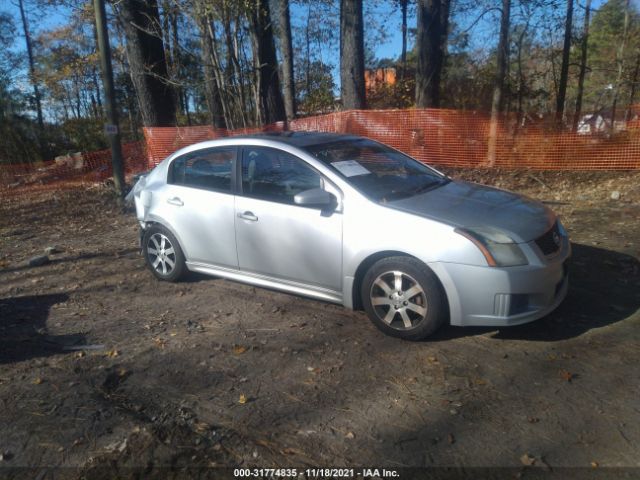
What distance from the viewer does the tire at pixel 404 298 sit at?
3.74 m

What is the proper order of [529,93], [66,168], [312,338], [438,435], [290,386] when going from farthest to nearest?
1. [529,93]
2. [66,168]
3. [312,338]
4. [290,386]
5. [438,435]

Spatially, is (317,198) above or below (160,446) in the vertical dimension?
above

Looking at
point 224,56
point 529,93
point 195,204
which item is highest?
point 224,56

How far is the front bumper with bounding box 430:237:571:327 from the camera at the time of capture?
356 centimetres

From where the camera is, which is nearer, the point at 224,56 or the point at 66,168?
the point at 224,56

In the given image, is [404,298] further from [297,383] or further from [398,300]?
[297,383]

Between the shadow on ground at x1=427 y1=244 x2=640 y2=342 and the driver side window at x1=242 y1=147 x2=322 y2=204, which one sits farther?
the driver side window at x1=242 y1=147 x2=322 y2=204

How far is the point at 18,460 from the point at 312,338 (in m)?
2.12

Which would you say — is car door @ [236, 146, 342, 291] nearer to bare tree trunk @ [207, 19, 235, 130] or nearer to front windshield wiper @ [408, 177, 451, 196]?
front windshield wiper @ [408, 177, 451, 196]

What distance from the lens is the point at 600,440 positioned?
106 inches

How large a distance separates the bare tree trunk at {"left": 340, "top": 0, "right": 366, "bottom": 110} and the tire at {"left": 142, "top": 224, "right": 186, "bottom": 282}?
27.9 feet

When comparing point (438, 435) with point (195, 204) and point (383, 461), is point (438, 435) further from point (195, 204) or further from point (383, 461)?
point (195, 204)

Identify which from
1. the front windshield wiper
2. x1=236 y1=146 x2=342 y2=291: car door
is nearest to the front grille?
the front windshield wiper

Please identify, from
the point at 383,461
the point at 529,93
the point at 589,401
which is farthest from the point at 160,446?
the point at 529,93
